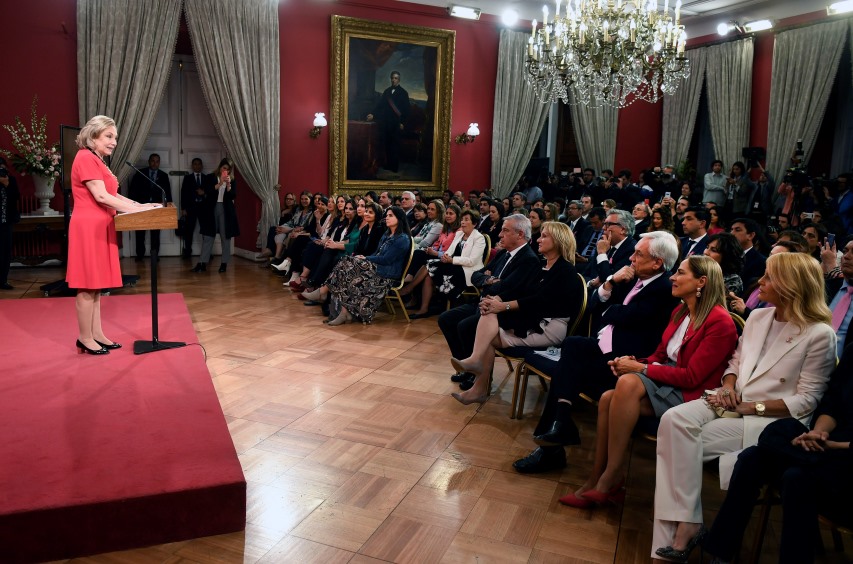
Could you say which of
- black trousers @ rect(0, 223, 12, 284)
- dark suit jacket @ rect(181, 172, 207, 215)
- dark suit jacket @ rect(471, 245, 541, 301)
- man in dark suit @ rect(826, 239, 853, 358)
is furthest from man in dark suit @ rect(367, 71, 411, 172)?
man in dark suit @ rect(826, 239, 853, 358)

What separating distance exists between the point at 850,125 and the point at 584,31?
21.6 ft

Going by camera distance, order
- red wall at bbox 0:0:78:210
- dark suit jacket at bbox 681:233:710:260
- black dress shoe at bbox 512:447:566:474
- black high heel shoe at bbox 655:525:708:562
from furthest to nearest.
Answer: red wall at bbox 0:0:78:210 < dark suit jacket at bbox 681:233:710:260 < black dress shoe at bbox 512:447:566:474 < black high heel shoe at bbox 655:525:708:562

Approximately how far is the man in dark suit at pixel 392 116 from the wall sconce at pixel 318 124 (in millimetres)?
856

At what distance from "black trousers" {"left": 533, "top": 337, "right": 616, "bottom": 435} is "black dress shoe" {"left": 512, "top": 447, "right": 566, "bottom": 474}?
127 millimetres

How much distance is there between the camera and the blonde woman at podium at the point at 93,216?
4.41m

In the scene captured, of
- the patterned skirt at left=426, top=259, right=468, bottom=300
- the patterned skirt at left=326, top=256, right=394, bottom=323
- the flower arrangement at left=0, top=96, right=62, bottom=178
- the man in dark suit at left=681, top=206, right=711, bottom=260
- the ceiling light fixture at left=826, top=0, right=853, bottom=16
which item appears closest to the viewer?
the man in dark suit at left=681, top=206, right=711, bottom=260

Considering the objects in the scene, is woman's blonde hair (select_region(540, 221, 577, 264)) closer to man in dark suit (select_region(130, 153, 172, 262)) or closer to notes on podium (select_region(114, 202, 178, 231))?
notes on podium (select_region(114, 202, 178, 231))

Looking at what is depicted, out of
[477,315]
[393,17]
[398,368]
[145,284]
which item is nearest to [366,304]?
[398,368]

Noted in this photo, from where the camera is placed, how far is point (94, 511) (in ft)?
9.13

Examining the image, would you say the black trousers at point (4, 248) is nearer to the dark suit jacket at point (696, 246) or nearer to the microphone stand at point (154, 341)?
the microphone stand at point (154, 341)

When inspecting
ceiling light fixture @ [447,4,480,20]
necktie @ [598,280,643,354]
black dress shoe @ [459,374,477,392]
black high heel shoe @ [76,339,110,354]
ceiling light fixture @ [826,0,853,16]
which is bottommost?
black dress shoe @ [459,374,477,392]

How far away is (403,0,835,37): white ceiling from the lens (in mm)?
11039

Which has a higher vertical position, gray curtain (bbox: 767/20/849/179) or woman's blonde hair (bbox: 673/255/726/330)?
gray curtain (bbox: 767/20/849/179)

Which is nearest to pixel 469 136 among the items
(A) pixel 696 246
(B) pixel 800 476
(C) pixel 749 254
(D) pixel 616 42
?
(D) pixel 616 42
